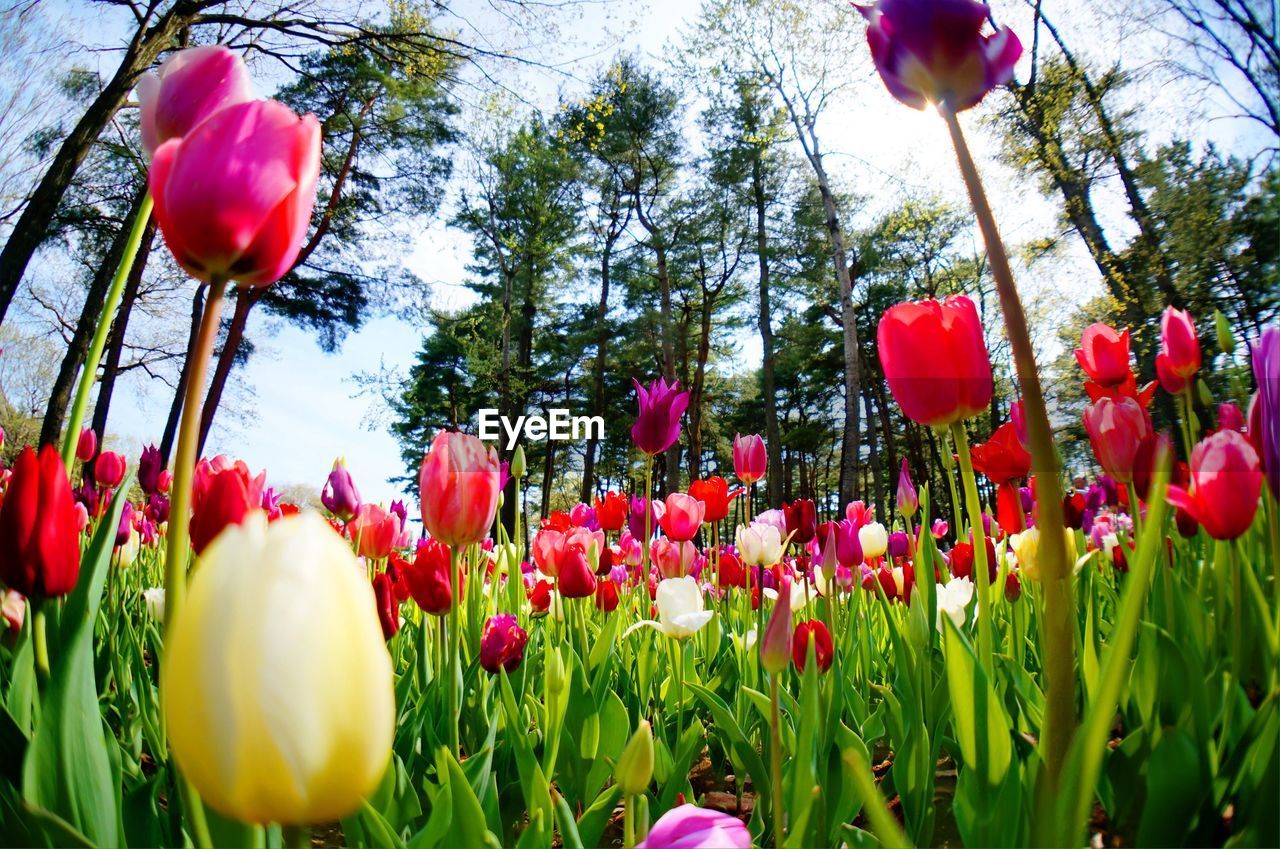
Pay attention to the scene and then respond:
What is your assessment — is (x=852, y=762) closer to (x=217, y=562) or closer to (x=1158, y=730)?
(x=217, y=562)

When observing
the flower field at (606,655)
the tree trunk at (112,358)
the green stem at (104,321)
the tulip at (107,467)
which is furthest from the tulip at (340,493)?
the tree trunk at (112,358)

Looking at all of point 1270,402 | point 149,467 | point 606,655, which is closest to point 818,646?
point 606,655

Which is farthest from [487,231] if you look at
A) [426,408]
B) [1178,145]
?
[1178,145]

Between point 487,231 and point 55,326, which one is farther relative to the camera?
point 487,231

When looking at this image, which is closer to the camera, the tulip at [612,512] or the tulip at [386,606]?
the tulip at [386,606]

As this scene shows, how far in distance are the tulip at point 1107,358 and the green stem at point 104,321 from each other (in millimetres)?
1294

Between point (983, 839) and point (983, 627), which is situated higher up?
point (983, 627)

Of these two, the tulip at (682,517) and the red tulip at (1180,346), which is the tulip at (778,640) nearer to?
the red tulip at (1180,346)

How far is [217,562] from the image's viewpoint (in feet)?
0.68

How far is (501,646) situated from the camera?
107 cm

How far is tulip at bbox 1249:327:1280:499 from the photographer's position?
20.2 inches

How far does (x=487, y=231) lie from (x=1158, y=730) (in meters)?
15.5

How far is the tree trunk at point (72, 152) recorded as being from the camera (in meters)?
2.06

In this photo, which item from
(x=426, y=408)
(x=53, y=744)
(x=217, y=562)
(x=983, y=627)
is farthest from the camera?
(x=426, y=408)
